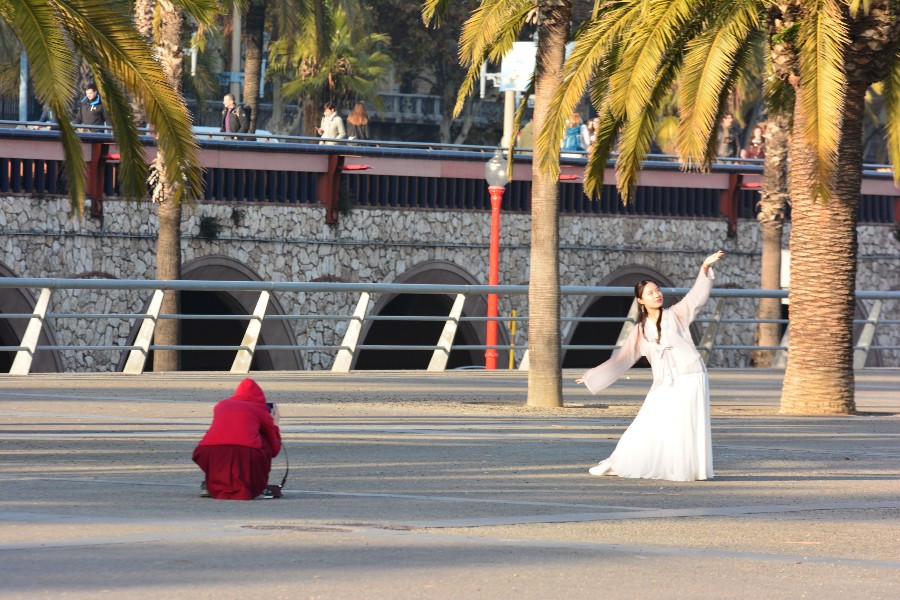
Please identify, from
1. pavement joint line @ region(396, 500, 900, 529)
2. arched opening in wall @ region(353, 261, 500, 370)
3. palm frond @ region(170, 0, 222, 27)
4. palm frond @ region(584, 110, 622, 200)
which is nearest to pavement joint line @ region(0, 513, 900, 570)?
pavement joint line @ region(396, 500, 900, 529)

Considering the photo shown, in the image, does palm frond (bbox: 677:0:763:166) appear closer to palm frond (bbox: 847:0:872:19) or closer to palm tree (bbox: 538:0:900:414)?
palm tree (bbox: 538:0:900:414)

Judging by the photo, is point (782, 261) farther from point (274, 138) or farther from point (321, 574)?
point (321, 574)

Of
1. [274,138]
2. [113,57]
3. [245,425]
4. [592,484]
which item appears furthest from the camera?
[274,138]

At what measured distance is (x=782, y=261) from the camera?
36.7 metres

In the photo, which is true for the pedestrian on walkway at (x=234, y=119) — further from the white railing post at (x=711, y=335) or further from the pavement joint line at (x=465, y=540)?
the pavement joint line at (x=465, y=540)

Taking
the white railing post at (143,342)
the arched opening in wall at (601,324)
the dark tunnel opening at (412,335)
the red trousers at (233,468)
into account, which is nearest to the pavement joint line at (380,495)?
the red trousers at (233,468)

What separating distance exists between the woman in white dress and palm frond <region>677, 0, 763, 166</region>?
4.46m

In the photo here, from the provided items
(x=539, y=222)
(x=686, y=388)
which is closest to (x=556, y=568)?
(x=686, y=388)


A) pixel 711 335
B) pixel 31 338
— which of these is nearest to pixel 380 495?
pixel 31 338

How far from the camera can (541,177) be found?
15.9m

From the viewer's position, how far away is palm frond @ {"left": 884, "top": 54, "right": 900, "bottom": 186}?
17719 mm

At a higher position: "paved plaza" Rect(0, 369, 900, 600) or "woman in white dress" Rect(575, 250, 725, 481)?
"woman in white dress" Rect(575, 250, 725, 481)

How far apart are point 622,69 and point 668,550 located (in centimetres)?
877

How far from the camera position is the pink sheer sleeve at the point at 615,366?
11453mm
